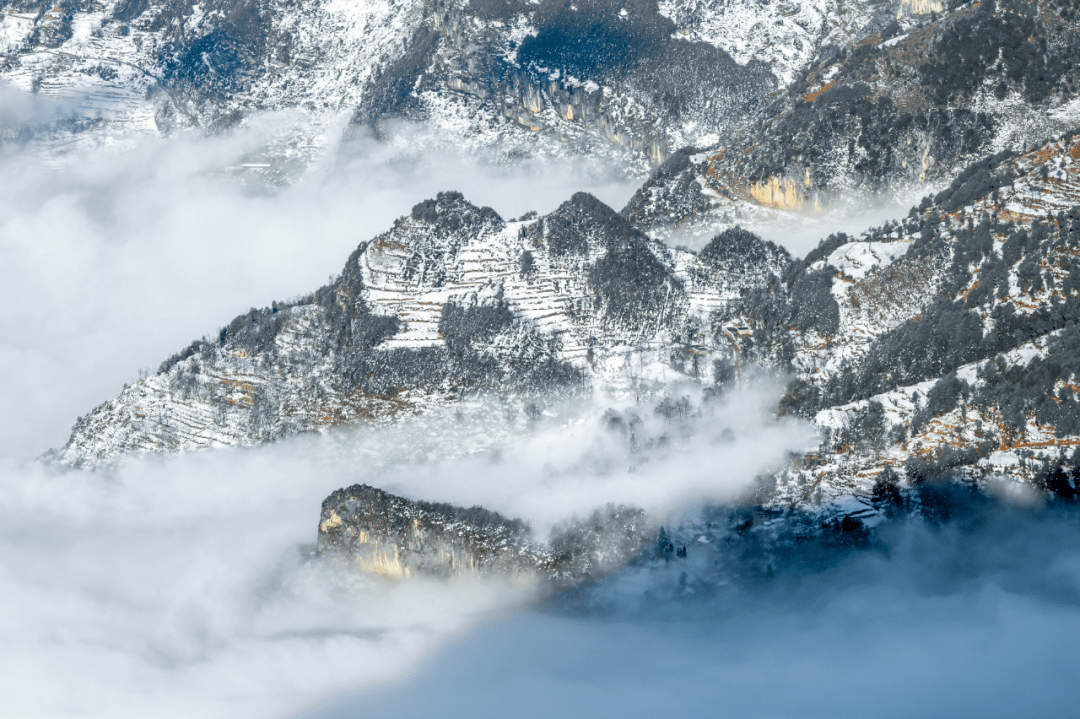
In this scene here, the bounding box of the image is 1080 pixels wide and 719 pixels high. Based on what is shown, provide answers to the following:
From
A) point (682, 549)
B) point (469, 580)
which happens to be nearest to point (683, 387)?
point (682, 549)

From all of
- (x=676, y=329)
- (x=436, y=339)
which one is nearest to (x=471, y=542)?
(x=436, y=339)

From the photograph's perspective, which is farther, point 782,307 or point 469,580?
point 782,307

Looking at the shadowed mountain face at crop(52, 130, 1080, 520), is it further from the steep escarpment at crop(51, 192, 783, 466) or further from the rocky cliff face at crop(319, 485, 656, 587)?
the rocky cliff face at crop(319, 485, 656, 587)

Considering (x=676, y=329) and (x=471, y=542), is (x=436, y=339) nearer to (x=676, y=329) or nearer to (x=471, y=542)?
(x=676, y=329)

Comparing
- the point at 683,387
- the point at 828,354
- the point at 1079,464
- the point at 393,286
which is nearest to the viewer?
the point at 1079,464

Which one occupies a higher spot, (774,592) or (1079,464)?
(1079,464)

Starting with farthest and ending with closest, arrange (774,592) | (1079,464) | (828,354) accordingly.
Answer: (828,354) < (774,592) < (1079,464)

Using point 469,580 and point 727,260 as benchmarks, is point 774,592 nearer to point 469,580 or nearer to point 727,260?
point 469,580

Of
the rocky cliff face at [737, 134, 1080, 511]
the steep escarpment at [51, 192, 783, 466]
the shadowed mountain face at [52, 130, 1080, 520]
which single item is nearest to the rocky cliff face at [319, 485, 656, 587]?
the shadowed mountain face at [52, 130, 1080, 520]

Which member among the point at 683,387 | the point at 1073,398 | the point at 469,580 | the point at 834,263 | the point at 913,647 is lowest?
the point at 913,647
